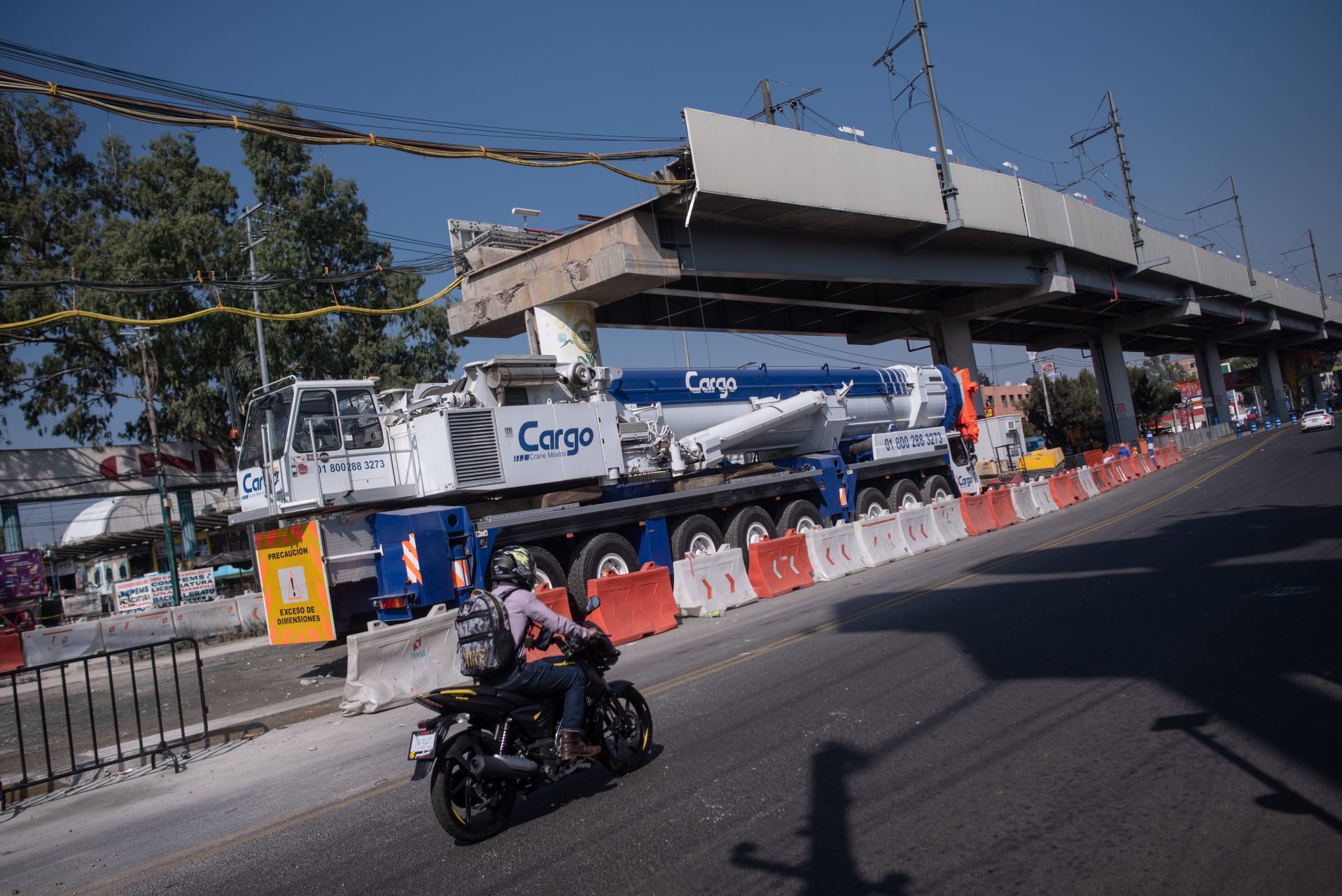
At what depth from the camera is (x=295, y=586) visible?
1134 centimetres

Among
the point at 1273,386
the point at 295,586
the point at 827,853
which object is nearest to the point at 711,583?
the point at 295,586

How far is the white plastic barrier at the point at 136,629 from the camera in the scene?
20250mm

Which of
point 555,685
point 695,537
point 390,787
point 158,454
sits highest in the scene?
point 158,454

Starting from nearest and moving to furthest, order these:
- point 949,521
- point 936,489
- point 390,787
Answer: point 390,787, point 949,521, point 936,489

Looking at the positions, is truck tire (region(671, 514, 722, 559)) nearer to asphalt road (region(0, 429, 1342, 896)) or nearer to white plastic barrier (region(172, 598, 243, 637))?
asphalt road (region(0, 429, 1342, 896))

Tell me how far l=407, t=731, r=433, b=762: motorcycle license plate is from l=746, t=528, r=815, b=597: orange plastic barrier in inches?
399

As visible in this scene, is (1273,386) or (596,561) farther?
(1273,386)

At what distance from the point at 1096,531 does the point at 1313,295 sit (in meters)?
65.6

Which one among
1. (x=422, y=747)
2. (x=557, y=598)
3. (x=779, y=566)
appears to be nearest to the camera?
(x=422, y=747)

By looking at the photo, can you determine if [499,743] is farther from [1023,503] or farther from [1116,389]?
[1116,389]

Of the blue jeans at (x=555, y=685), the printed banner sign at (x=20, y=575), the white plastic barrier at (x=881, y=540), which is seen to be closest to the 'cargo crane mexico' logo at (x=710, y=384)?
the white plastic barrier at (x=881, y=540)

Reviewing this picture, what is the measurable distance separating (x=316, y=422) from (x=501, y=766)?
7732mm

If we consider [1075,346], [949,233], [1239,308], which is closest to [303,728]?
[949,233]

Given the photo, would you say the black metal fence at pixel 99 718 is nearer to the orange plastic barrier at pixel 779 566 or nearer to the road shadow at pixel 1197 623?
the road shadow at pixel 1197 623
